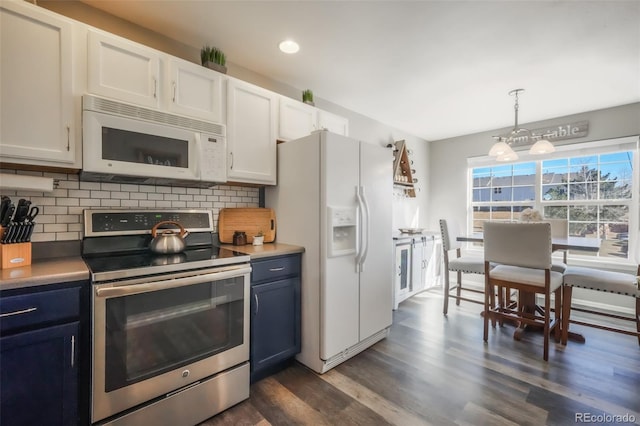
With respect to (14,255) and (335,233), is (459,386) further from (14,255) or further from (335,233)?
(14,255)

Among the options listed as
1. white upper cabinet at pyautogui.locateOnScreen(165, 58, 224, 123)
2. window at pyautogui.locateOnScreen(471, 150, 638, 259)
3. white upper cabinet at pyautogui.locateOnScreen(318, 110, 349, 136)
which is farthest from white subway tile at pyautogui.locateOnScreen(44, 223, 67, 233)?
window at pyautogui.locateOnScreen(471, 150, 638, 259)

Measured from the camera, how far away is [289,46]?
7.49 ft

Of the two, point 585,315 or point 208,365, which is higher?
point 208,365

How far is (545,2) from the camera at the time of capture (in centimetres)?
178

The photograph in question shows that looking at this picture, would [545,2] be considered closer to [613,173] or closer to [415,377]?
[415,377]

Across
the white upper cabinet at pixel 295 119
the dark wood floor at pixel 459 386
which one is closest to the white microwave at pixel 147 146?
the white upper cabinet at pixel 295 119

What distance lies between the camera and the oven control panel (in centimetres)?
182

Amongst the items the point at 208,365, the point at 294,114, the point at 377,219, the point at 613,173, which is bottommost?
the point at 208,365

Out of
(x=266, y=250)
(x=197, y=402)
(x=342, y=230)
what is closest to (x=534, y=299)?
(x=342, y=230)

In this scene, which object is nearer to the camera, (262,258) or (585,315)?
(262,258)

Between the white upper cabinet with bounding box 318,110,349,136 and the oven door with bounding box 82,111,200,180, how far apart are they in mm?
1295

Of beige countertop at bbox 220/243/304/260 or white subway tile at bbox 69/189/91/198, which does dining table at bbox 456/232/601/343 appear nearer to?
beige countertop at bbox 220/243/304/260

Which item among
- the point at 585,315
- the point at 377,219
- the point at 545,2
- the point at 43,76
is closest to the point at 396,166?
the point at 377,219

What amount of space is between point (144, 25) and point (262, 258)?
1.90 metres
